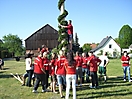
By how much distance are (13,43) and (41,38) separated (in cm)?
2969

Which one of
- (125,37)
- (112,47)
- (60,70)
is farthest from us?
(125,37)

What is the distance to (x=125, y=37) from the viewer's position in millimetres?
88375

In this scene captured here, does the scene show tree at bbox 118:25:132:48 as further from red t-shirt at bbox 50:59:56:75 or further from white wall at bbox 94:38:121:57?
red t-shirt at bbox 50:59:56:75

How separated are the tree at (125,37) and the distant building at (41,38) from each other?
130 feet

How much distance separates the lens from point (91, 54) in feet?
33.0

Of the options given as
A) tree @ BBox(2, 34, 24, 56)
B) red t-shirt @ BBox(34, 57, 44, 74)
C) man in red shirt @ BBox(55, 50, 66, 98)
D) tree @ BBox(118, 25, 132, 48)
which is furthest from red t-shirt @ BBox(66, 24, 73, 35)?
tree @ BBox(118, 25, 132, 48)

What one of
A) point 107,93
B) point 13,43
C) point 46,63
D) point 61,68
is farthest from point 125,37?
point 61,68

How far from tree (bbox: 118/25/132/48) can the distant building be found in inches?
1564

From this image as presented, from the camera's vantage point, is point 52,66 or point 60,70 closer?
point 60,70

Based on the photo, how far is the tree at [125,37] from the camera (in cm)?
8750

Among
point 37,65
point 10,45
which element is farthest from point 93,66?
point 10,45

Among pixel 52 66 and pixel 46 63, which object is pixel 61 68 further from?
pixel 46 63

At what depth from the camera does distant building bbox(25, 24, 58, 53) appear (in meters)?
57.8


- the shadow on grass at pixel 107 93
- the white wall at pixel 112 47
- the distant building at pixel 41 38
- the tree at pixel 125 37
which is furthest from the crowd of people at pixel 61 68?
the tree at pixel 125 37
